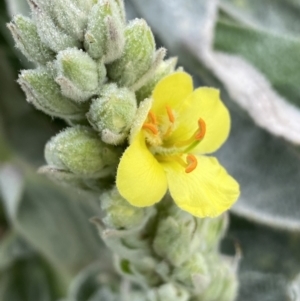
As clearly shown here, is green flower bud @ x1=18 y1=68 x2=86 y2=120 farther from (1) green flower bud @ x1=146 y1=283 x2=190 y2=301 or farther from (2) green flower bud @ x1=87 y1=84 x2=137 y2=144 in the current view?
(1) green flower bud @ x1=146 y1=283 x2=190 y2=301

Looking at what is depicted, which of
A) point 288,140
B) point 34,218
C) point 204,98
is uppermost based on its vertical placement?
point 204,98

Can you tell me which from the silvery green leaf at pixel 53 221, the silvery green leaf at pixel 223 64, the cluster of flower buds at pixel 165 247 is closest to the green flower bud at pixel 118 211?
the cluster of flower buds at pixel 165 247

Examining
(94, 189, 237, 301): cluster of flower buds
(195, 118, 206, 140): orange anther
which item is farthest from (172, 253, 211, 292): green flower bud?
(195, 118, 206, 140): orange anther

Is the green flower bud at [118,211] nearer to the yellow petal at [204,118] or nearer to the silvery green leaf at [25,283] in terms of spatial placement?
the yellow petal at [204,118]

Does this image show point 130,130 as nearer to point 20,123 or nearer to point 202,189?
point 202,189

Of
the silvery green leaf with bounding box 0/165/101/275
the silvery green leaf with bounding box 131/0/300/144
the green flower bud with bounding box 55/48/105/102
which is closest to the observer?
the green flower bud with bounding box 55/48/105/102

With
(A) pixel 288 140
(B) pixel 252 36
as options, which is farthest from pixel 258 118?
(B) pixel 252 36

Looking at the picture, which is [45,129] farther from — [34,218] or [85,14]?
[85,14]
